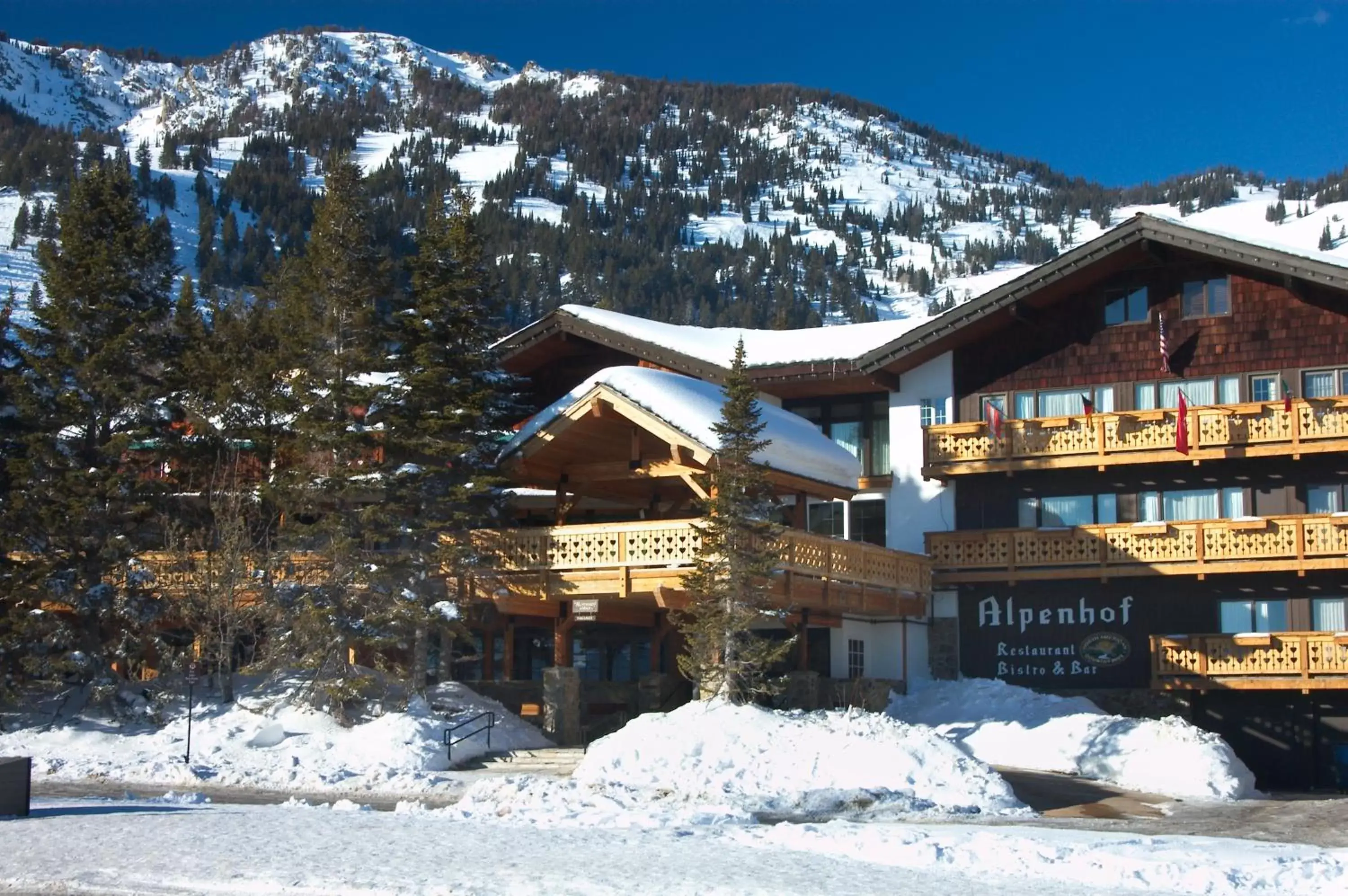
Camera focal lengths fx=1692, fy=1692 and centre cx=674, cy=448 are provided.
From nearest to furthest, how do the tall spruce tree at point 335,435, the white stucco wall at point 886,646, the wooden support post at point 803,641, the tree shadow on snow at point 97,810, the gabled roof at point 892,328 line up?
the tree shadow on snow at point 97,810
the tall spruce tree at point 335,435
the wooden support post at point 803,641
the gabled roof at point 892,328
the white stucco wall at point 886,646

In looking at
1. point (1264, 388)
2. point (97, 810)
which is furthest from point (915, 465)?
point (97, 810)

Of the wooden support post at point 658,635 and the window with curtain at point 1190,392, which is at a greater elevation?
the window with curtain at point 1190,392

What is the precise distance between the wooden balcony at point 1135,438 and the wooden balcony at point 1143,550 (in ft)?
4.66

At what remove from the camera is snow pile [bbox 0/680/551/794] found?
2695 centimetres

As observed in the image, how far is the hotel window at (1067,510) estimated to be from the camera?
37.5 m

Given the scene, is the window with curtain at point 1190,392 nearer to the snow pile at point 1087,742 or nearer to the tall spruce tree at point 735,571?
the snow pile at point 1087,742

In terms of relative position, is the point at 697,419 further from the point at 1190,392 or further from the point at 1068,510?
the point at 1190,392

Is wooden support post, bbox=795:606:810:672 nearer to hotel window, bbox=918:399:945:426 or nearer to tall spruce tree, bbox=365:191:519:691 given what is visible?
tall spruce tree, bbox=365:191:519:691

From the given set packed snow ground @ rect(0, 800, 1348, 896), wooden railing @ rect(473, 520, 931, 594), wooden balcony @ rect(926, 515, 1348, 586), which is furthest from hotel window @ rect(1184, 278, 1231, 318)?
packed snow ground @ rect(0, 800, 1348, 896)

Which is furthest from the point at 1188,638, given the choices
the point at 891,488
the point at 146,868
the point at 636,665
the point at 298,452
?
the point at 146,868

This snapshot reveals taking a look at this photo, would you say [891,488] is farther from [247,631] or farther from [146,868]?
[146,868]

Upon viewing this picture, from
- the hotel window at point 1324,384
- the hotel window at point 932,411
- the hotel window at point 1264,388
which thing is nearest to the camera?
the hotel window at point 1324,384

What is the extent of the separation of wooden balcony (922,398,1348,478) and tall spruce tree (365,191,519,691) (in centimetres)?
1070

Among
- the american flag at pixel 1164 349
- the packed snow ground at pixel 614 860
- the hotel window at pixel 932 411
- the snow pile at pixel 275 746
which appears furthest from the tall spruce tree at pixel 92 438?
the american flag at pixel 1164 349
